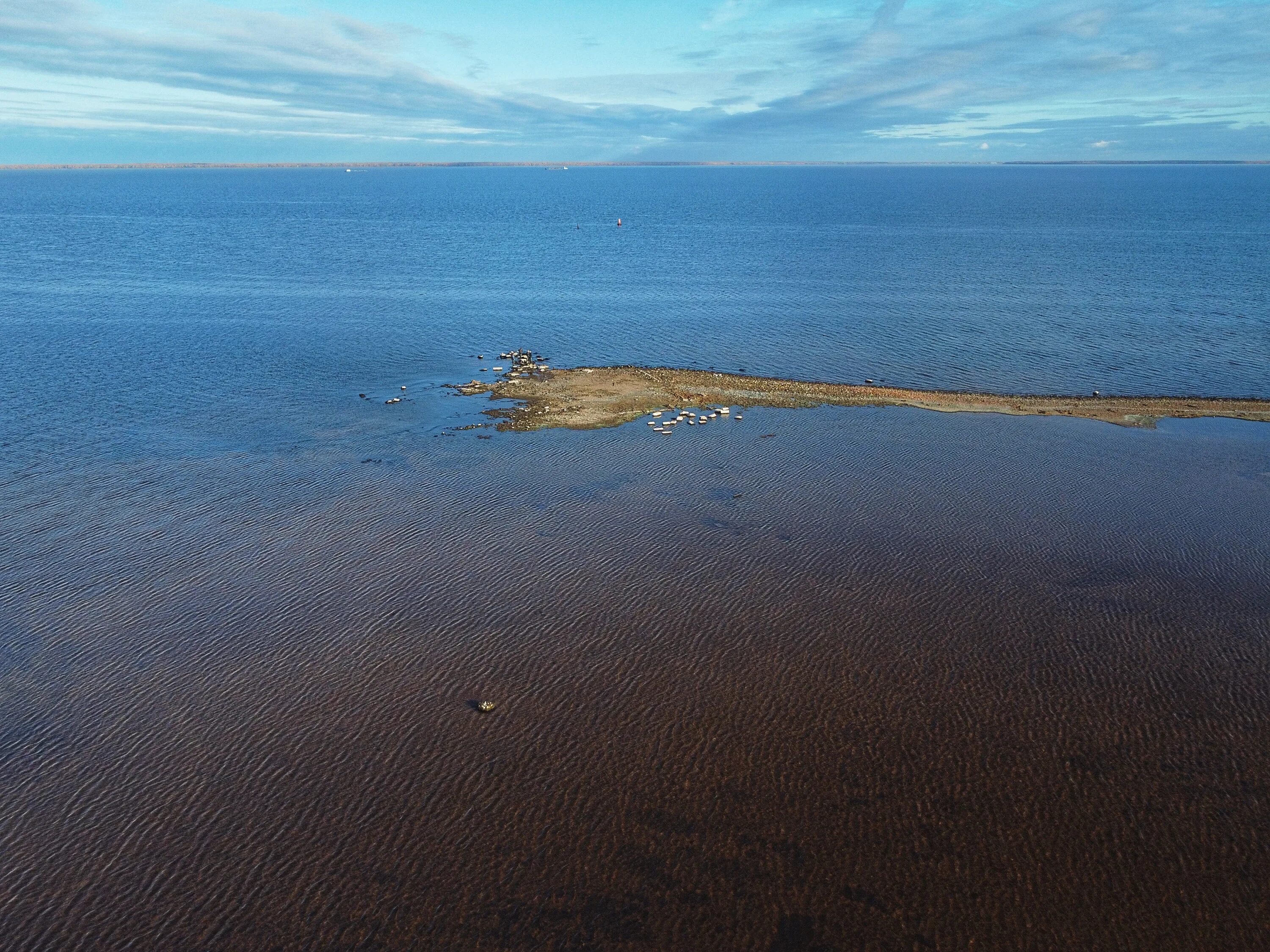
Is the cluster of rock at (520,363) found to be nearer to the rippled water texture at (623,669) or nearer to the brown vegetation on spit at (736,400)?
the brown vegetation on spit at (736,400)

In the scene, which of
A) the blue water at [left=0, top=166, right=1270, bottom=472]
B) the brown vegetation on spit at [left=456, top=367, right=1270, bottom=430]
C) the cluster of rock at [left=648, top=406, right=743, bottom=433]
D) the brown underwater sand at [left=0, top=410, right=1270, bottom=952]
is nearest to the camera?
the brown underwater sand at [left=0, top=410, right=1270, bottom=952]

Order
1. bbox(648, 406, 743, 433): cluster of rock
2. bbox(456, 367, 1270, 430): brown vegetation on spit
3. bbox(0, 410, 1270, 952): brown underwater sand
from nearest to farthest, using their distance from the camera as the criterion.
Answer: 1. bbox(0, 410, 1270, 952): brown underwater sand
2. bbox(648, 406, 743, 433): cluster of rock
3. bbox(456, 367, 1270, 430): brown vegetation on spit

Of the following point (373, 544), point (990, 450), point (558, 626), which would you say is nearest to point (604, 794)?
point (558, 626)

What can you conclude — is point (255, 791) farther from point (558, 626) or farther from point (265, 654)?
point (558, 626)

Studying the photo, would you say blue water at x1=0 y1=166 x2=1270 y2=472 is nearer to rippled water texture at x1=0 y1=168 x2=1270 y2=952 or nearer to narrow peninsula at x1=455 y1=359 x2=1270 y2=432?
rippled water texture at x1=0 y1=168 x2=1270 y2=952

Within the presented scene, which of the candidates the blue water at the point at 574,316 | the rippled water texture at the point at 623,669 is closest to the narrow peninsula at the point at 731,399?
the rippled water texture at the point at 623,669

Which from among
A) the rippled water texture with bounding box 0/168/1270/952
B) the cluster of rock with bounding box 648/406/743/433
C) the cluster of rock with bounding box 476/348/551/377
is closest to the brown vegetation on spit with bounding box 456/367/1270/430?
the cluster of rock with bounding box 476/348/551/377
